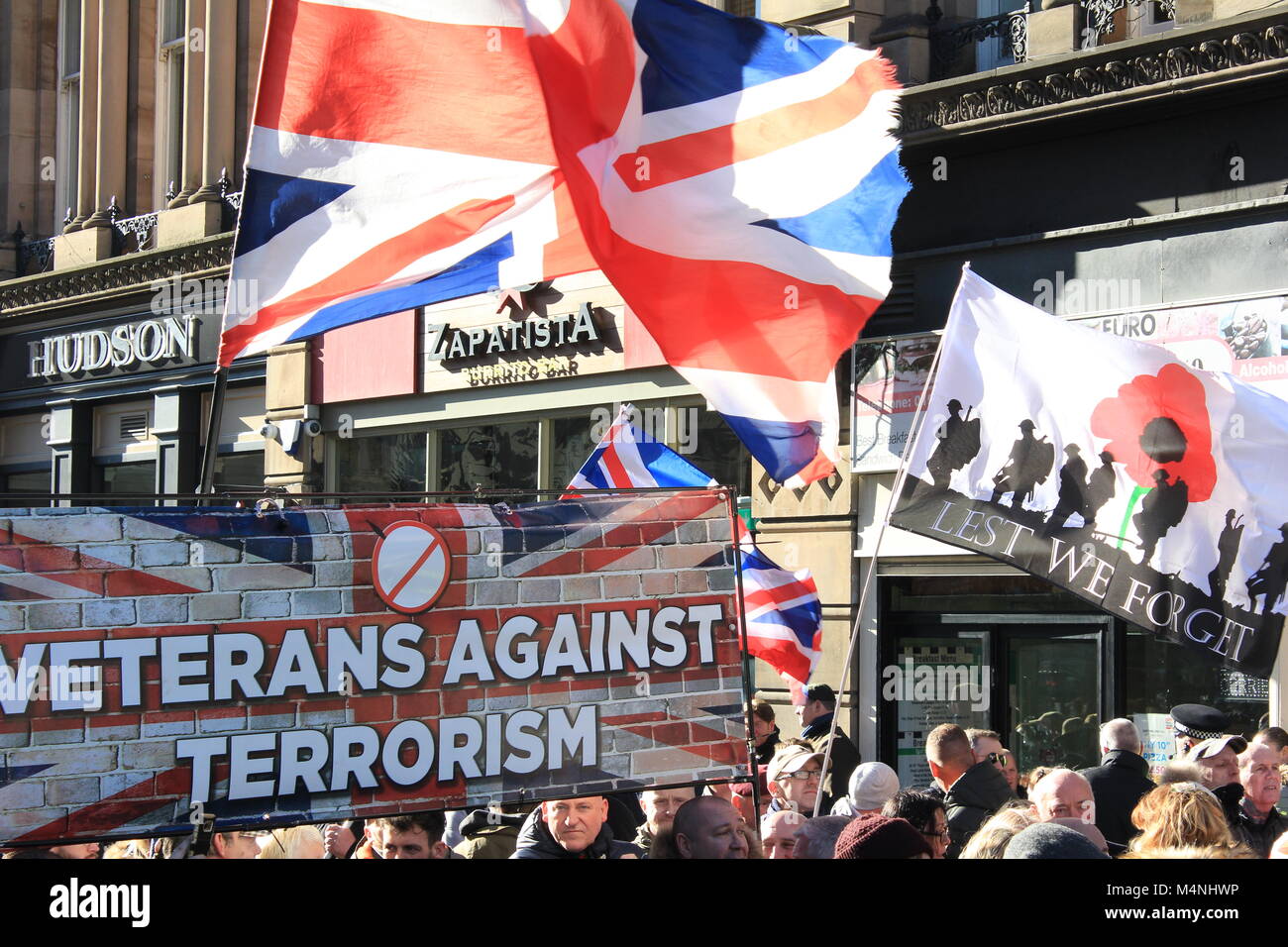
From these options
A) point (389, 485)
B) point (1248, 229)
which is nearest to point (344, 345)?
point (389, 485)

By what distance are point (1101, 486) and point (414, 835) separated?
320 cm

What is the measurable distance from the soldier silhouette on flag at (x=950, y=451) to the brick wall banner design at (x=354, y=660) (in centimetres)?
164

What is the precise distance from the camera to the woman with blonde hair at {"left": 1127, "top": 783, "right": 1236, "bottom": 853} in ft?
16.5

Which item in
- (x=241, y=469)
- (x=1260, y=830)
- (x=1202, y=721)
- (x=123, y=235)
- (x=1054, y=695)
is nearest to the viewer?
(x=1260, y=830)

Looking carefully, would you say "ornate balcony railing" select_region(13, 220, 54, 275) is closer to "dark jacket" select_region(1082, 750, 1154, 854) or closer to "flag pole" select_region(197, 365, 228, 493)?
"flag pole" select_region(197, 365, 228, 493)

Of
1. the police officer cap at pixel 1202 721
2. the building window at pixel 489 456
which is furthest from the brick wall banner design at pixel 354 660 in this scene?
the building window at pixel 489 456

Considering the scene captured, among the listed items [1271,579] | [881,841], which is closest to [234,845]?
[881,841]

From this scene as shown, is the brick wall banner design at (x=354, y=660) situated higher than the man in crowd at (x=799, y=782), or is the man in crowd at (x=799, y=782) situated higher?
the brick wall banner design at (x=354, y=660)

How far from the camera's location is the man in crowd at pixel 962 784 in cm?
718

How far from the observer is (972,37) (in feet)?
44.5

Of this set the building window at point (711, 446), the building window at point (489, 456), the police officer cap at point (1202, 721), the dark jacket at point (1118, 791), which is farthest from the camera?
the building window at point (489, 456)

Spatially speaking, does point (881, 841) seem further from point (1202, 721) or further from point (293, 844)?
point (1202, 721)

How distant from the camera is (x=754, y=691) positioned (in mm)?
14234

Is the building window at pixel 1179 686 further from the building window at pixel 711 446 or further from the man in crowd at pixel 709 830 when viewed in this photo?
the man in crowd at pixel 709 830
